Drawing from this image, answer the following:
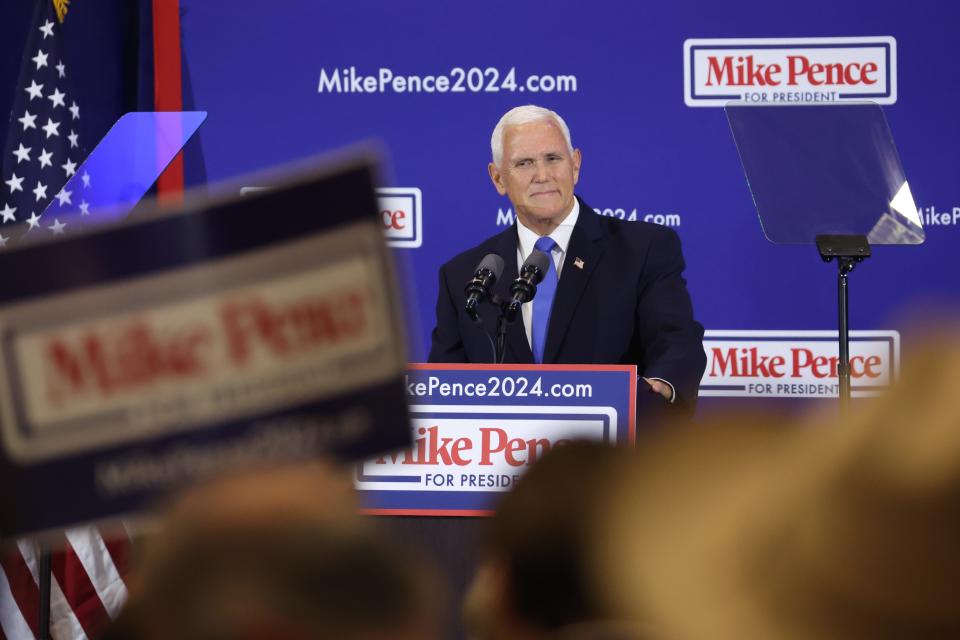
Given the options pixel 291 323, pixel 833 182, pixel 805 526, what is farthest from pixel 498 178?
pixel 805 526

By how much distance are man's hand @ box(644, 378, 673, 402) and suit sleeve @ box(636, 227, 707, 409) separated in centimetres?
11

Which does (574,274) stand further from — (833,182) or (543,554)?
(543,554)

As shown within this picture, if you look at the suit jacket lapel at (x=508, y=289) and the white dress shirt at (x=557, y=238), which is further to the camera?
the white dress shirt at (x=557, y=238)

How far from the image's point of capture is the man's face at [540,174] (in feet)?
15.4

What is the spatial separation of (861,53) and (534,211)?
6.35 feet

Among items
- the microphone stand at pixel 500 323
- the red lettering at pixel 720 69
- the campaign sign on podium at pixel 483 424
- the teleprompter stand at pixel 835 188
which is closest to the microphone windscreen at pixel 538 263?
the microphone stand at pixel 500 323

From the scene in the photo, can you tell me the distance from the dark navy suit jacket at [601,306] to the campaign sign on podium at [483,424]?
80cm

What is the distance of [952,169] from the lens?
5.77 meters

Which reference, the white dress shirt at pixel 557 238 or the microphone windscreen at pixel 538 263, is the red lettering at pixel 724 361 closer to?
the white dress shirt at pixel 557 238

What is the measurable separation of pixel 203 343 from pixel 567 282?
383 cm

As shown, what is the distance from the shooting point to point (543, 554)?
623 millimetres

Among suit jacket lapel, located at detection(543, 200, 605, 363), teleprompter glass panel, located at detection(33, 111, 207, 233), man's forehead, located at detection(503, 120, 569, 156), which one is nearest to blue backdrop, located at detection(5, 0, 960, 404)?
man's forehead, located at detection(503, 120, 569, 156)

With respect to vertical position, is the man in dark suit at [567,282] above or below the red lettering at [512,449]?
above

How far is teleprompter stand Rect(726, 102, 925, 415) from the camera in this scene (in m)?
3.94
